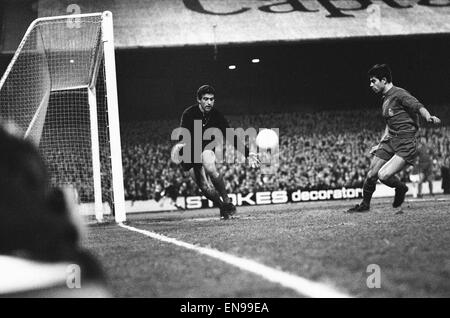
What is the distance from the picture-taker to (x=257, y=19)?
18.4 m

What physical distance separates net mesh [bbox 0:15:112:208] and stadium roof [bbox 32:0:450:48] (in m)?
3.67

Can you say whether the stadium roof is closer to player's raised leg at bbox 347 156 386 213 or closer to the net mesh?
the net mesh

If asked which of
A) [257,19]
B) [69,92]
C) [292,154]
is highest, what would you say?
[257,19]

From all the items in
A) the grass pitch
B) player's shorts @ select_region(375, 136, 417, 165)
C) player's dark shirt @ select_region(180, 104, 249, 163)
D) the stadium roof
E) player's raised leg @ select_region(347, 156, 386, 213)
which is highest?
the stadium roof

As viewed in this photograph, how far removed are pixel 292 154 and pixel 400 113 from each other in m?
15.5

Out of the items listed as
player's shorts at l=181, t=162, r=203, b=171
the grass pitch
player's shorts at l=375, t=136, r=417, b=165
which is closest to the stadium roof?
player's shorts at l=181, t=162, r=203, b=171

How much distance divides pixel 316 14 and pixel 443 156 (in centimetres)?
872

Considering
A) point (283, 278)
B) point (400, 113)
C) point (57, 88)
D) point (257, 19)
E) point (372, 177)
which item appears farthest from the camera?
point (257, 19)

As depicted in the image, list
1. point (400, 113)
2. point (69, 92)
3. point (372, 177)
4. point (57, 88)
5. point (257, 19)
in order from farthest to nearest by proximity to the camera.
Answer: point (257, 19)
point (69, 92)
point (57, 88)
point (372, 177)
point (400, 113)

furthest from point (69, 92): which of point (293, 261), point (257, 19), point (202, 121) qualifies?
point (293, 261)

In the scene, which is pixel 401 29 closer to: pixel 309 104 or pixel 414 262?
pixel 309 104

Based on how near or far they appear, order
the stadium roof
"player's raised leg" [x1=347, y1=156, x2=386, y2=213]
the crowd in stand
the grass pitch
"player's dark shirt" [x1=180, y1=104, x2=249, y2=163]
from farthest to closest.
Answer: the crowd in stand → the stadium roof → "player's dark shirt" [x1=180, y1=104, x2=249, y2=163] → "player's raised leg" [x1=347, y1=156, x2=386, y2=213] → the grass pitch

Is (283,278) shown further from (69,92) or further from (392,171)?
(69,92)

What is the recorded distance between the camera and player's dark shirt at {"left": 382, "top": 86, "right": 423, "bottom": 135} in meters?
8.46
